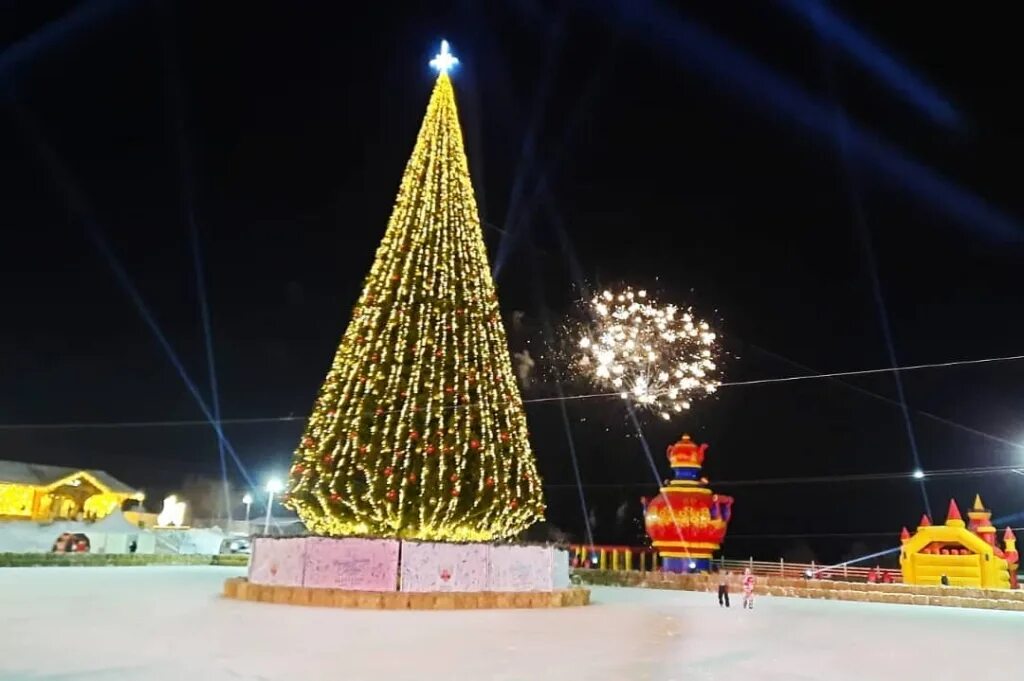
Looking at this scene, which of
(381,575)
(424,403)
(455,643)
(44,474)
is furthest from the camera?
(44,474)

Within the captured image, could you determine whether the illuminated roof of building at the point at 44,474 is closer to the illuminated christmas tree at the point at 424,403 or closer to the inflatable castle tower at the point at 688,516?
the illuminated christmas tree at the point at 424,403

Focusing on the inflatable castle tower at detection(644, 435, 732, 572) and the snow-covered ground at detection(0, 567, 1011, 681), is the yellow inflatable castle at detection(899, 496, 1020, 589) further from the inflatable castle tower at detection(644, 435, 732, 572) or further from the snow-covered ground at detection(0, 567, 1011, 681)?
the snow-covered ground at detection(0, 567, 1011, 681)

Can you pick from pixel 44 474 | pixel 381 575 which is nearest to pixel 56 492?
pixel 44 474

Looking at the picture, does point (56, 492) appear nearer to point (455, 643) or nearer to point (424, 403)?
point (424, 403)

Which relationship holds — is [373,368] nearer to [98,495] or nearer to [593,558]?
[593,558]

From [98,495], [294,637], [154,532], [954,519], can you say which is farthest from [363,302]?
[98,495]

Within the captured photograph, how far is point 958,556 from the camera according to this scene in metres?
23.2

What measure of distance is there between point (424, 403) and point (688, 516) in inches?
525

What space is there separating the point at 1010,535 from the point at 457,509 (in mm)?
18760

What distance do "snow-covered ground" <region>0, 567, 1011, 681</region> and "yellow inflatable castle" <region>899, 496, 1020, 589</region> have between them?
24.2 feet

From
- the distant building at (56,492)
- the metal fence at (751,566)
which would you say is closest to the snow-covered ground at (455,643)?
the metal fence at (751,566)

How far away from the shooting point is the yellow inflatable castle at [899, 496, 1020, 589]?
22844 mm

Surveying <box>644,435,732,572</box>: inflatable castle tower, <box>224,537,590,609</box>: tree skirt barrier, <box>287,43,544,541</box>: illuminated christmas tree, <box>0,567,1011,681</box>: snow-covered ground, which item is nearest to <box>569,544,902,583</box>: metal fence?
<box>644,435,732,572</box>: inflatable castle tower

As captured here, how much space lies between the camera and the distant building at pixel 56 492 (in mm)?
40188
